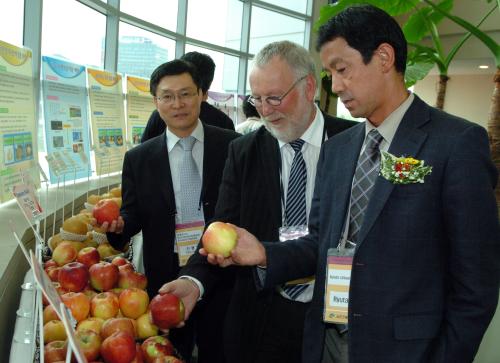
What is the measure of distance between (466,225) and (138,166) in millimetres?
1699

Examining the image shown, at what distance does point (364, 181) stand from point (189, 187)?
3.98ft

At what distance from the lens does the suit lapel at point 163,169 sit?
7.49ft

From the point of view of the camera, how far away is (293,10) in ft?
32.2

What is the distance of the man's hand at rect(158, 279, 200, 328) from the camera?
1587mm

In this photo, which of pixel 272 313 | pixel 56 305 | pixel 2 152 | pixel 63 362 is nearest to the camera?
pixel 56 305

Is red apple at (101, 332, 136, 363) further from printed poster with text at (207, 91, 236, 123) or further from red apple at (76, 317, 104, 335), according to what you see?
printed poster with text at (207, 91, 236, 123)

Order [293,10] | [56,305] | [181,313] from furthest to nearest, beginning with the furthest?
[293,10] → [181,313] → [56,305]

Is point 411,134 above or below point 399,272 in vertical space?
above

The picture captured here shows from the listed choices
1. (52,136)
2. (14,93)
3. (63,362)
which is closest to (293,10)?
(52,136)

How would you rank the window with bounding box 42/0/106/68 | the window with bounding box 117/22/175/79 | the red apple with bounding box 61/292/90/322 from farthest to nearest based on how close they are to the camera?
1. the window with bounding box 117/22/175/79
2. the window with bounding box 42/0/106/68
3. the red apple with bounding box 61/292/90/322

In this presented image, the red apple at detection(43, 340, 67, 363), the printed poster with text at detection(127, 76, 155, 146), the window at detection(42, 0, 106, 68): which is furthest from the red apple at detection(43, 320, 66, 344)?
the printed poster with text at detection(127, 76, 155, 146)

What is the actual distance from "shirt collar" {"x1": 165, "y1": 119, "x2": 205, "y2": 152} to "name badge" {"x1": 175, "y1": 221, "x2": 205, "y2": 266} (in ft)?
1.45

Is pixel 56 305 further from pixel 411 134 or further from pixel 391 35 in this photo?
pixel 391 35

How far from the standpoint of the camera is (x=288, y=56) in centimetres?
172
